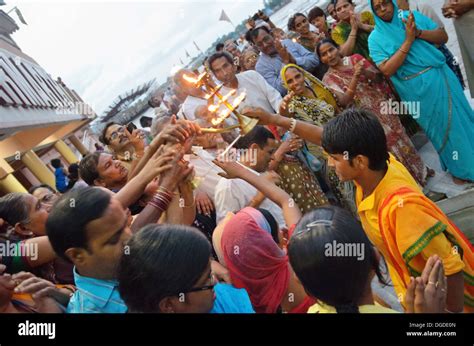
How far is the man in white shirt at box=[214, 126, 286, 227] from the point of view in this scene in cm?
220

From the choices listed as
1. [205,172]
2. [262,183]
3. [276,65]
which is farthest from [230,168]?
[276,65]

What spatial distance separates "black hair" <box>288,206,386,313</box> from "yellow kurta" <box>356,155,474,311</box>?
0.22 meters

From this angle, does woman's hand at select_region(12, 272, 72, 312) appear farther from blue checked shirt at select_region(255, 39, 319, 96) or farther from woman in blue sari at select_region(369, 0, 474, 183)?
blue checked shirt at select_region(255, 39, 319, 96)

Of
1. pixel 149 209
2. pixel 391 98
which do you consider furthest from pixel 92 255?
pixel 391 98

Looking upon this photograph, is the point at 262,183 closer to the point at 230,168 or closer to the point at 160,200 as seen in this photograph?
the point at 230,168

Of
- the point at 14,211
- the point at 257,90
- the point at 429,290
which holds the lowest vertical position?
the point at 429,290

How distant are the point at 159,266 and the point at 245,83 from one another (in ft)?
9.35

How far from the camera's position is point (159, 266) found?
1.10 metres

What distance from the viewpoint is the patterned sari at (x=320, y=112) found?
3.00 meters

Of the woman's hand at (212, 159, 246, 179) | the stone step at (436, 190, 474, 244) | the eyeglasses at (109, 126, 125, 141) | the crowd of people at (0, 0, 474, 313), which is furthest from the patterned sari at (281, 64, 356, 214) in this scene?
the eyeglasses at (109, 126, 125, 141)

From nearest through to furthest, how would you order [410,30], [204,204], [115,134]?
[204,204], [410,30], [115,134]

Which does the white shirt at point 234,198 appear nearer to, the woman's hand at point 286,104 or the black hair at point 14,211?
the woman's hand at point 286,104

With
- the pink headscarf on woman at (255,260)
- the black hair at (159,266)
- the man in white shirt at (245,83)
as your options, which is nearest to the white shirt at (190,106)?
the man in white shirt at (245,83)

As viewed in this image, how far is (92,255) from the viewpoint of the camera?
4.42 feet
